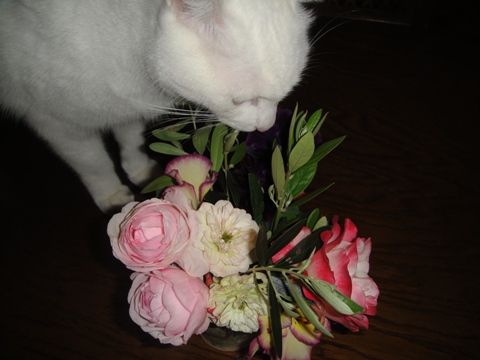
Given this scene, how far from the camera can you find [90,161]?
2.36 feet

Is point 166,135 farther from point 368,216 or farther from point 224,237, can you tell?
point 368,216

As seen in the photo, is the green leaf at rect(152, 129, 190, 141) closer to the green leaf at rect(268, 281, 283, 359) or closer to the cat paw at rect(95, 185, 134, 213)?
the green leaf at rect(268, 281, 283, 359)

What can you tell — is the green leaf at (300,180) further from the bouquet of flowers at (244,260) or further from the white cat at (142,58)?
the white cat at (142,58)

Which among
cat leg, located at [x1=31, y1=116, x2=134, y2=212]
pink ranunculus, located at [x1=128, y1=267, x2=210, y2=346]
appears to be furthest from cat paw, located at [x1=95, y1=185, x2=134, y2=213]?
pink ranunculus, located at [x1=128, y1=267, x2=210, y2=346]

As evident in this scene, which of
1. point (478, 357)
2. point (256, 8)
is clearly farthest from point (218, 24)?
point (478, 357)

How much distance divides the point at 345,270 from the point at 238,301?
10 centimetres

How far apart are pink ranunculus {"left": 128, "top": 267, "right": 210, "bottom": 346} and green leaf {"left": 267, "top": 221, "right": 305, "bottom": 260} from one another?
75mm

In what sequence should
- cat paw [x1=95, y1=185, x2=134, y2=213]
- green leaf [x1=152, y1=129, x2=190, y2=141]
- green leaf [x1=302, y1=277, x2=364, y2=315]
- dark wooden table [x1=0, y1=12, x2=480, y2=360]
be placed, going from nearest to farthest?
green leaf [x1=302, y1=277, x2=364, y2=315] → green leaf [x1=152, y1=129, x2=190, y2=141] → dark wooden table [x1=0, y1=12, x2=480, y2=360] → cat paw [x1=95, y1=185, x2=134, y2=213]

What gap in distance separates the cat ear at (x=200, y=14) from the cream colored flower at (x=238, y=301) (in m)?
0.27

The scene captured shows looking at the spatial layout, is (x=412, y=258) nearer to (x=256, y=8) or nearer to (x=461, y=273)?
(x=461, y=273)

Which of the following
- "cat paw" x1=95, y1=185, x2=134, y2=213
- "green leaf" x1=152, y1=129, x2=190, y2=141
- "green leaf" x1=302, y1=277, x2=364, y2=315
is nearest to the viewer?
"green leaf" x1=302, y1=277, x2=364, y2=315

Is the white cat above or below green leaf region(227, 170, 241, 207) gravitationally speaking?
above

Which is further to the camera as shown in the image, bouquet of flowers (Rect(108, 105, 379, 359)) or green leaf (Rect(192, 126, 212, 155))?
green leaf (Rect(192, 126, 212, 155))

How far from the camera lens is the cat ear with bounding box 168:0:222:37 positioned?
41cm
